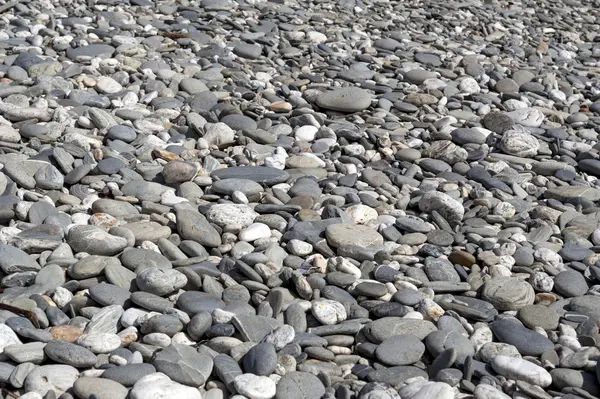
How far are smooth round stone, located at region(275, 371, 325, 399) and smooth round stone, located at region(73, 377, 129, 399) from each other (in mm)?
497

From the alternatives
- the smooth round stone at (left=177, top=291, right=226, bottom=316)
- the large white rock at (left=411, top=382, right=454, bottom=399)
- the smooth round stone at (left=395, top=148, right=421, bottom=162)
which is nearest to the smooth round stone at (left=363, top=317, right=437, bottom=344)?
the large white rock at (left=411, top=382, right=454, bottom=399)

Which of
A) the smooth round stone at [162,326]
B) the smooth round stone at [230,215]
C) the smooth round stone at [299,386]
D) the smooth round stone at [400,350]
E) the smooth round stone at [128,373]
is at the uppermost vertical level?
the smooth round stone at [299,386]

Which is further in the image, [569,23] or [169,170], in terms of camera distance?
[569,23]

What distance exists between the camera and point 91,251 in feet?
10.4

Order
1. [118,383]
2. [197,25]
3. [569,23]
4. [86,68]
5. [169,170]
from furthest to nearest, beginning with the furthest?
[569,23], [197,25], [86,68], [169,170], [118,383]

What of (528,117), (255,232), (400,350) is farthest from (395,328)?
(528,117)

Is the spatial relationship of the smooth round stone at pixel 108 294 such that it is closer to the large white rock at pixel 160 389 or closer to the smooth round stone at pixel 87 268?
the smooth round stone at pixel 87 268

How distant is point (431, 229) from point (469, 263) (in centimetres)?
32

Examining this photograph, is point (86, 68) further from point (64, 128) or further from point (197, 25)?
point (197, 25)

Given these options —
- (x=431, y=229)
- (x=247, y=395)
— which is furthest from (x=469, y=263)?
(x=247, y=395)

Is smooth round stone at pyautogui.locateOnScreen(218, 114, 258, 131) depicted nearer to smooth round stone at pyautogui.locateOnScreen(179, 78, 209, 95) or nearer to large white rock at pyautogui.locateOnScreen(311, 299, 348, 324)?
smooth round stone at pyautogui.locateOnScreen(179, 78, 209, 95)

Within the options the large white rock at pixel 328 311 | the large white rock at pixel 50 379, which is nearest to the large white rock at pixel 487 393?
the large white rock at pixel 328 311

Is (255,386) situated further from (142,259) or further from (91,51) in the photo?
(91,51)

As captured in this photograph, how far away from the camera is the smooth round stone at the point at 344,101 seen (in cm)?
492
